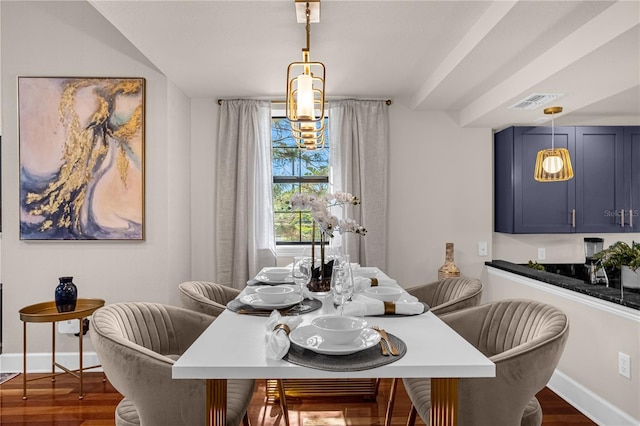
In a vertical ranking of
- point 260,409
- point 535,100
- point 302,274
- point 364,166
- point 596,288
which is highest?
point 535,100

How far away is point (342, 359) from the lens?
1258mm

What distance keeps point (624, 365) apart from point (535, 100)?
174 cm

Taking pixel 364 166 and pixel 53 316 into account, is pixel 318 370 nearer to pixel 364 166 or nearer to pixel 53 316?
pixel 53 316

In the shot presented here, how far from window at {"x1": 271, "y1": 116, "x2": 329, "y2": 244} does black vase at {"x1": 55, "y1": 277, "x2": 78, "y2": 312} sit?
5.79 feet

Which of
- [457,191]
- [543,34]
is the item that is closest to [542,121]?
[457,191]

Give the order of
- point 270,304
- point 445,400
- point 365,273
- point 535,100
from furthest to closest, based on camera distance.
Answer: point 535,100, point 365,273, point 270,304, point 445,400

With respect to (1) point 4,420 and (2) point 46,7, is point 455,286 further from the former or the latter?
(2) point 46,7

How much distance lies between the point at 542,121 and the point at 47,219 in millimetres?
4145

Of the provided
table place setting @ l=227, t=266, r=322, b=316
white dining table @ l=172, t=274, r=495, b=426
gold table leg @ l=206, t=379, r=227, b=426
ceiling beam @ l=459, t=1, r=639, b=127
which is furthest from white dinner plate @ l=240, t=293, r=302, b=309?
ceiling beam @ l=459, t=1, r=639, b=127

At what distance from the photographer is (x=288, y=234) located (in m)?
4.09

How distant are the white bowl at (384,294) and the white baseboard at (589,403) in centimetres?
150

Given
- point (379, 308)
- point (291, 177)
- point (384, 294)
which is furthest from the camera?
point (291, 177)

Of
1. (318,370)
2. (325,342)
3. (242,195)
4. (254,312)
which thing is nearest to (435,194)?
(242,195)

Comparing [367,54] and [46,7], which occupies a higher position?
[46,7]
